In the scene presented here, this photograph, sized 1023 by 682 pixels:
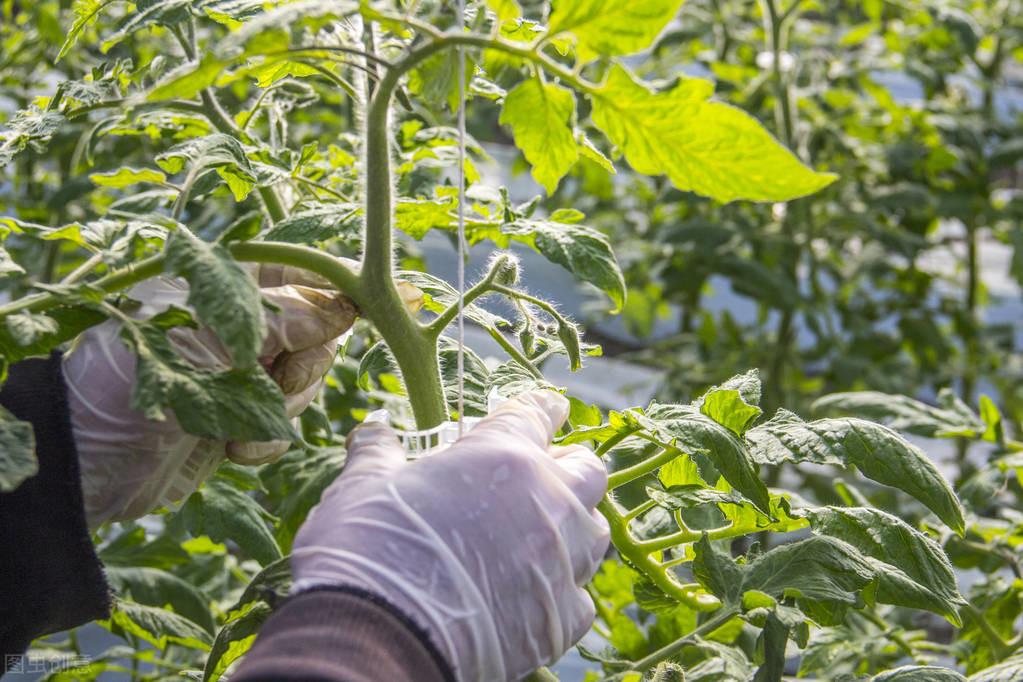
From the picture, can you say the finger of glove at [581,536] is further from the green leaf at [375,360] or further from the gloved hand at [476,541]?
the green leaf at [375,360]

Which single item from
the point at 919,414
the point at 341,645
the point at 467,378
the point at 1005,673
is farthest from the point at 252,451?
the point at 919,414

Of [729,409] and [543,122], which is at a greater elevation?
[543,122]

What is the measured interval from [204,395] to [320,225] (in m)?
0.27

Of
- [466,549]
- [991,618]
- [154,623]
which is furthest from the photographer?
[991,618]

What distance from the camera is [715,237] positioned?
214cm

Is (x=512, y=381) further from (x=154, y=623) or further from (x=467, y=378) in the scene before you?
(x=154, y=623)

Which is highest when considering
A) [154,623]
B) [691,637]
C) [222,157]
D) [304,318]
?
[222,157]

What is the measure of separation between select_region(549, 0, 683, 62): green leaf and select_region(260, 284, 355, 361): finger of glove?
309 mm

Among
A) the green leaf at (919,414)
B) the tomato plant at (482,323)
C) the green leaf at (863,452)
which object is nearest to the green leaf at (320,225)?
the tomato plant at (482,323)

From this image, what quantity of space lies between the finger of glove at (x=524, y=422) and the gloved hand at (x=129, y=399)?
15 cm

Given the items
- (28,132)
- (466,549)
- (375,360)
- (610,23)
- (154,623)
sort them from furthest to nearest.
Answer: (154,623)
(375,360)
(28,132)
(466,549)
(610,23)

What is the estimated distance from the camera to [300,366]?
0.84 m

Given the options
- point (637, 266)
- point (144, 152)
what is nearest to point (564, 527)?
point (144, 152)

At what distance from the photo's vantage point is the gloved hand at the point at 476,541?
2.11 ft
